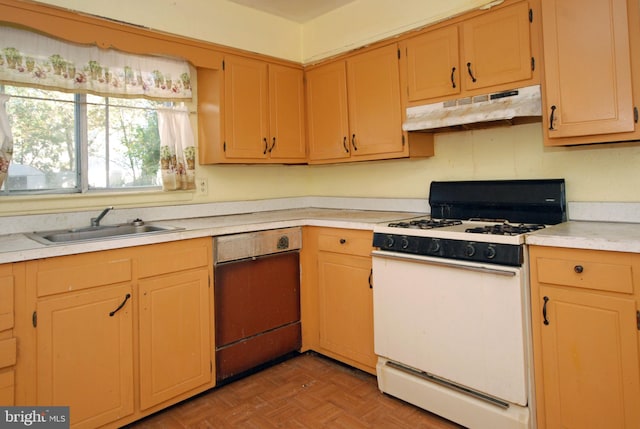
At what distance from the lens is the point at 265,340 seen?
2607mm

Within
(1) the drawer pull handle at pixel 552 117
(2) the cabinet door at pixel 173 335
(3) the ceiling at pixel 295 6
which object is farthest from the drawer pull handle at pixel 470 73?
(2) the cabinet door at pixel 173 335

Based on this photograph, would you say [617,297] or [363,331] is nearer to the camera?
[617,297]

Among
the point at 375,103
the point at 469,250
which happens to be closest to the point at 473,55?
the point at 375,103

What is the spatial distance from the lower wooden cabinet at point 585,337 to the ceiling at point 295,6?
245 cm

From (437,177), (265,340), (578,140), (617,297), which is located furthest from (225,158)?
(617,297)

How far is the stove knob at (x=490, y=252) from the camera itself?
181cm

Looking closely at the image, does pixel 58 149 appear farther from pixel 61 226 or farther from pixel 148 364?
pixel 148 364

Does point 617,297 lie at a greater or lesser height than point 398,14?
lesser

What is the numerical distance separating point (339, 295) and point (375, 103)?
4.36 feet

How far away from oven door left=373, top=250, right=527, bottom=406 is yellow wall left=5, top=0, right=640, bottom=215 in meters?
0.83

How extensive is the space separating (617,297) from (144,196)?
2605 mm

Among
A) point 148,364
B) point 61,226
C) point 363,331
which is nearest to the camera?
point 148,364

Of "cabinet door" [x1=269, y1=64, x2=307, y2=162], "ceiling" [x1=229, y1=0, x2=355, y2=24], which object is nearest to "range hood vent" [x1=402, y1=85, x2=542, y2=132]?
"cabinet door" [x1=269, y1=64, x2=307, y2=162]

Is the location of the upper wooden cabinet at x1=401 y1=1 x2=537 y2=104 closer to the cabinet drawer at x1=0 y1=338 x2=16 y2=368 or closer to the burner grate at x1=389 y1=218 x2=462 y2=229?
the burner grate at x1=389 y1=218 x2=462 y2=229
